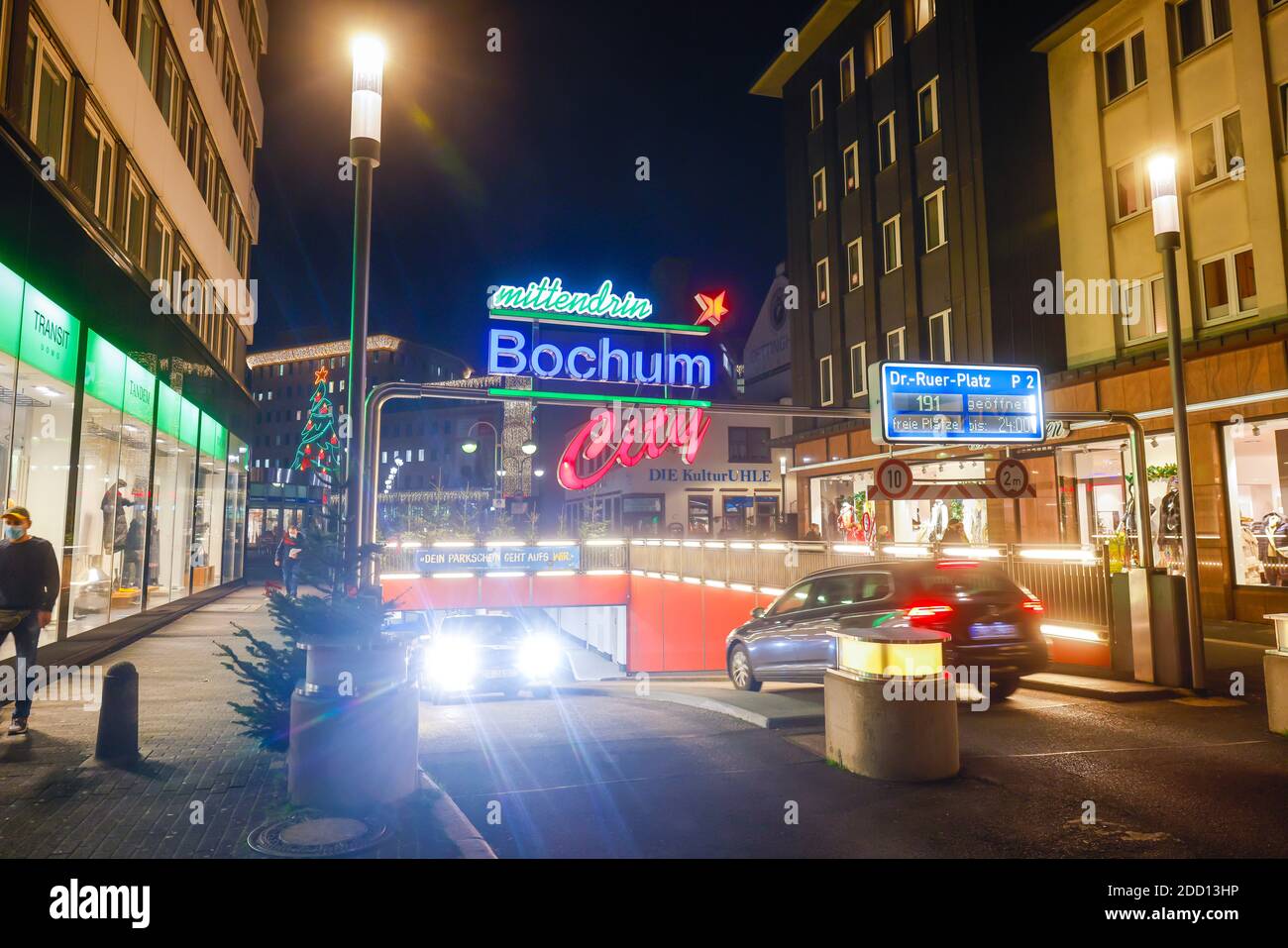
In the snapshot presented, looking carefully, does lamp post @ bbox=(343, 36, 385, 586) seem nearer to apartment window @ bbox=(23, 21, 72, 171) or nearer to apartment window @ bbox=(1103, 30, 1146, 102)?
apartment window @ bbox=(23, 21, 72, 171)

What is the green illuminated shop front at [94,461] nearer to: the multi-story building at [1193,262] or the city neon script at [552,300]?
the city neon script at [552,300]

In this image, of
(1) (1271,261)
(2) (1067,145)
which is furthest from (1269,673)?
(2) (1067,145)

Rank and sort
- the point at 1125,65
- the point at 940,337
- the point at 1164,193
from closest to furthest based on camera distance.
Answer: the point at 1164,193 < the point at 1125,65 < the point at 940,337

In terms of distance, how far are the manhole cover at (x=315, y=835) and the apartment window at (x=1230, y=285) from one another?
1812 centimetres

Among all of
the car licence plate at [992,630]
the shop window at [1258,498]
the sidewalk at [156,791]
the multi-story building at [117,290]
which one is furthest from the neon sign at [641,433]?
the sidewalk at [156,791]

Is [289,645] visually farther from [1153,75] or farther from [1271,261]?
[1153,75]

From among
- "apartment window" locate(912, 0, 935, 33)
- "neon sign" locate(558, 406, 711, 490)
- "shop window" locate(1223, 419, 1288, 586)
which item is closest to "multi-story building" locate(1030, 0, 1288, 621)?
"shop window" locate(1223, 419, 1288, 586)

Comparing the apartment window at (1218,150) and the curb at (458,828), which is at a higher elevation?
the apartment window at (1218,150)

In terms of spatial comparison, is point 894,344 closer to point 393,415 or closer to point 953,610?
point 953,610

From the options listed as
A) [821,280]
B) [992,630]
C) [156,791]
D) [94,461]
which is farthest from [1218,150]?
[94,461]

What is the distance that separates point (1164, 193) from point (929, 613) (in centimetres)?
587

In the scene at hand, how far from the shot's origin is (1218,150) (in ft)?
56.0

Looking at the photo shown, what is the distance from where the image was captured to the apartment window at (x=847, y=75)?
93.4ft

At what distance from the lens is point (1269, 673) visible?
8.15 metres
